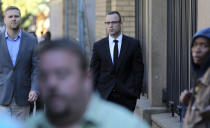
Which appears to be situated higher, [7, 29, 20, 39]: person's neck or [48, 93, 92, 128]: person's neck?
[7, 29, 20, 39]: person's neck

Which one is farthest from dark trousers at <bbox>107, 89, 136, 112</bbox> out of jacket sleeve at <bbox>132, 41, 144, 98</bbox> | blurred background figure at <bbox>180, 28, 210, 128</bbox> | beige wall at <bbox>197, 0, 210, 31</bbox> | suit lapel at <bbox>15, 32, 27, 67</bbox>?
blurred background figure at <bbox>180, 28, 210, 128</bbox>

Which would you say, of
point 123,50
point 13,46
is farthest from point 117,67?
point 13,46

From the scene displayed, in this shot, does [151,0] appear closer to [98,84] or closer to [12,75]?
[98,84]

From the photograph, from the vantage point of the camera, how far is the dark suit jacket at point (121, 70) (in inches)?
264

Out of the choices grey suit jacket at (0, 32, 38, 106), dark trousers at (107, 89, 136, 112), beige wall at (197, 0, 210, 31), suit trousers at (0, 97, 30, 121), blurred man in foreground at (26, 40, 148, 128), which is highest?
beige wall at (197, 0, 210, 31)

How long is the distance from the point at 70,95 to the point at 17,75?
483 cm

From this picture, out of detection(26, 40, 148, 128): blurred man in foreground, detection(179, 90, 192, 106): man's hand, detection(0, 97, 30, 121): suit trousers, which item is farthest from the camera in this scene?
detection(0, 97, 30, 121): suit trousers

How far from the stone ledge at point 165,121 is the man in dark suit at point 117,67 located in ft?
3.21

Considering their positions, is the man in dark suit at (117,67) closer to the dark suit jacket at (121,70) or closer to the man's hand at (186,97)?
the dark suit jacket at (121,70)

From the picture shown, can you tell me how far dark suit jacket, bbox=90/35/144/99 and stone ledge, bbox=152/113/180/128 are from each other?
3.27 feet

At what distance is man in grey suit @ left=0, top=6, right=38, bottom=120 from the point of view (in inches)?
259

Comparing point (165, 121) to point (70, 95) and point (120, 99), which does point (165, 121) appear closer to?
point (120, 99)

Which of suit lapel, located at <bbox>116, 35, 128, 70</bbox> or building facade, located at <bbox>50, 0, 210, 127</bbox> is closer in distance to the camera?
suit lapel, located at <bbox>116, 35, 128, 70</bbox>

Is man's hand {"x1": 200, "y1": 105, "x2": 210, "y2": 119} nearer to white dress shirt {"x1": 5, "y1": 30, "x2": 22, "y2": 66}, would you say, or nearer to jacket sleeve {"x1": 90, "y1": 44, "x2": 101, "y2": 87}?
jacket sleeve {"x1": 90, "y1": 44, "x2": 101, "y2": 87}
